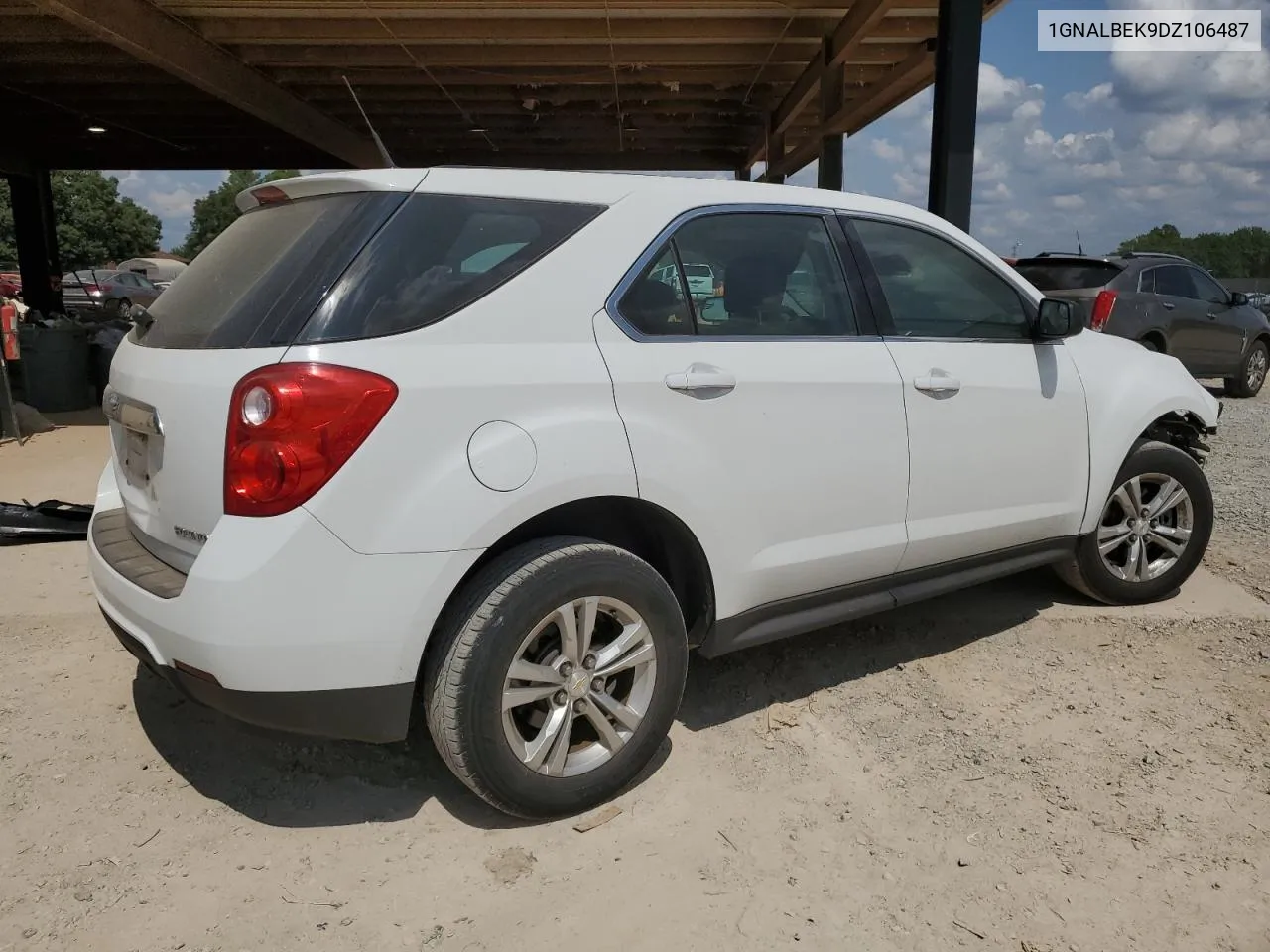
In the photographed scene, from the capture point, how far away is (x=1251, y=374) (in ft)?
40.3

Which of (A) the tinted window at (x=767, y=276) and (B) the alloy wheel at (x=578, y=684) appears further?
(A) the tinted window at (x=767, y=276)

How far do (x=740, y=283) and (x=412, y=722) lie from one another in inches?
72.4

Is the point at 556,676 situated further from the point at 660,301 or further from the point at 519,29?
the point at 519,29

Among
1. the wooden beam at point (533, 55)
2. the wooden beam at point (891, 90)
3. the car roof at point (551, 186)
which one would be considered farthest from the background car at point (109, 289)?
the car roof at point (551, 186)

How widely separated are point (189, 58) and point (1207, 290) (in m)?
11.5

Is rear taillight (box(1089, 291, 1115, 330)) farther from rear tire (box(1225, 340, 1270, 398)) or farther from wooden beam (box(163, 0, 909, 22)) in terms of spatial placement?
wooden beam (box(163, 0, 909, 22))

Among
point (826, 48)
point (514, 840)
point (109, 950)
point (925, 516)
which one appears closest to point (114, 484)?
Answer: point (109, 950)

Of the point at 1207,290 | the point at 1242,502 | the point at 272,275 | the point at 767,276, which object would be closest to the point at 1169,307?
the point at 1207,290

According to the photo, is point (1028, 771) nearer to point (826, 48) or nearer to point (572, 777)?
point (572, 777)

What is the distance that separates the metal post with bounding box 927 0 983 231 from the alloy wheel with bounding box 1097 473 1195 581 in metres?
3.01

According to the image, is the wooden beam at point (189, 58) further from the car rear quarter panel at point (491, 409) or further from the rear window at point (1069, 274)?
the rear window at point (1069, 274)

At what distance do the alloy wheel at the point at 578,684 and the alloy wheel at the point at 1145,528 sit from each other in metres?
2.50

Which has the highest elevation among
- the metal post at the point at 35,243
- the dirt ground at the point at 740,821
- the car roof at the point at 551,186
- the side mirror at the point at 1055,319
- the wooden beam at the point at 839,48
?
the wooden beam at the point at 839,48

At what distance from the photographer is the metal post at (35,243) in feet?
56.9
